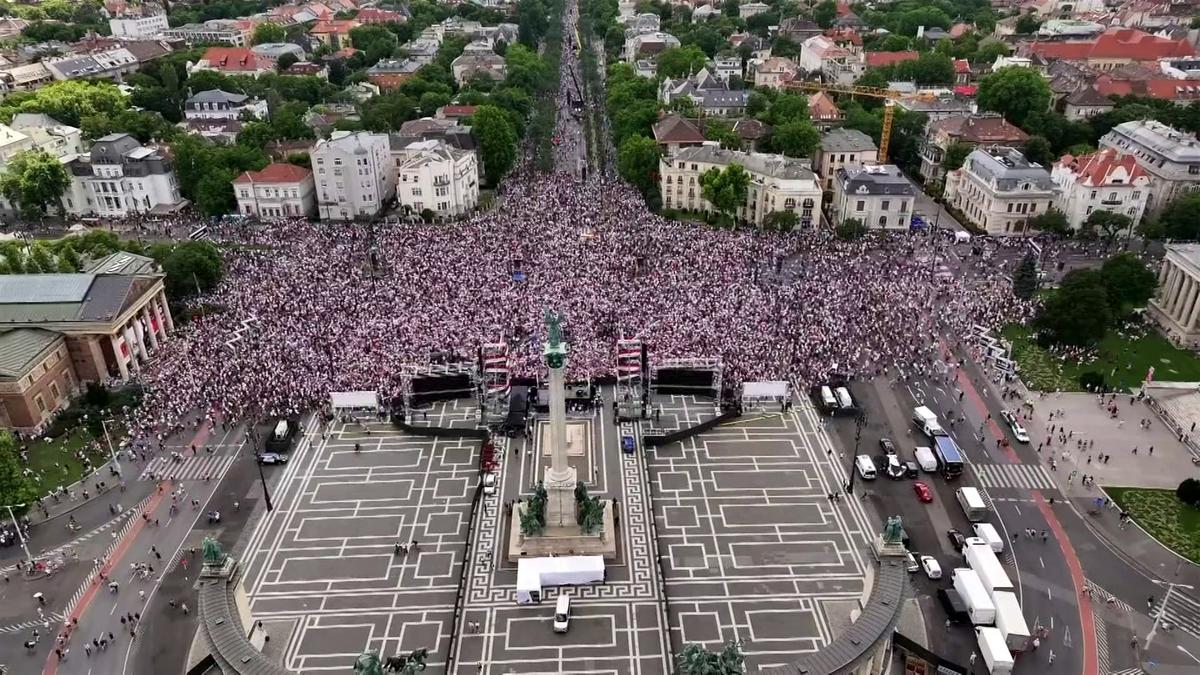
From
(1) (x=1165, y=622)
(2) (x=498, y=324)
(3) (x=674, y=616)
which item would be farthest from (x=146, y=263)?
(1) (x=1165, y=622)

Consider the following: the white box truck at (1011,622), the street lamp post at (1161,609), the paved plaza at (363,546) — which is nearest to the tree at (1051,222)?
the street lamp post at (1161,609)

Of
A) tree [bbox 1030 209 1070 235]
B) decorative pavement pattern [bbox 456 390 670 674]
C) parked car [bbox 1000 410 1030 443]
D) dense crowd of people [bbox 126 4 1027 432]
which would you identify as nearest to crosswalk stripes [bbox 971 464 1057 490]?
parked car [bbox 1000 410 1030 443]

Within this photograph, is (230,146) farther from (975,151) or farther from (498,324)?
(975,151)

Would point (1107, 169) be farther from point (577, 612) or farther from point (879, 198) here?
point (577, 612)

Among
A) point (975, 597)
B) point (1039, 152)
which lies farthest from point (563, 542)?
point (1039, 152)

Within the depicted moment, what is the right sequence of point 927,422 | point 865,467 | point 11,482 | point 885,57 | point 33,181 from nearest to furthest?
point 11,482 → point 865,467 → point 927,422 → point 33,181 → point 885,57

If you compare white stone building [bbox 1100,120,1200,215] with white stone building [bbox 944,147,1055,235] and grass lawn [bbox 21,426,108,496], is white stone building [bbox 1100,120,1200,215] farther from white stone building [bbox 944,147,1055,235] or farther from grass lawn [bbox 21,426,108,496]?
grass lawn [bbox 21,426,108,496]
